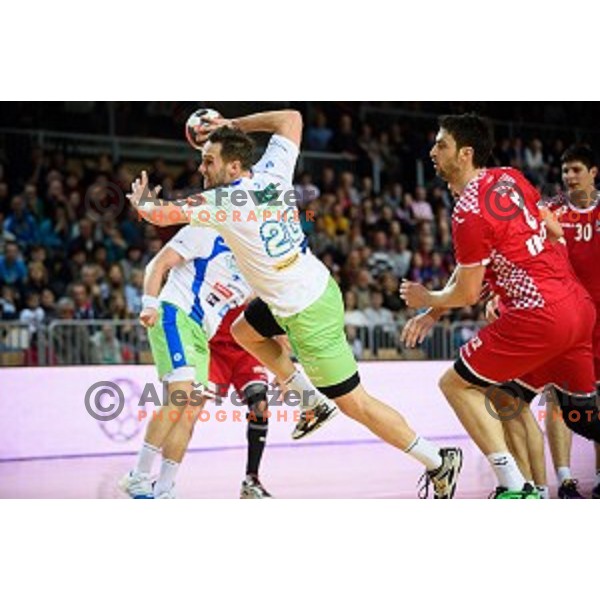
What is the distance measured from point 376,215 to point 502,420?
23.9ft

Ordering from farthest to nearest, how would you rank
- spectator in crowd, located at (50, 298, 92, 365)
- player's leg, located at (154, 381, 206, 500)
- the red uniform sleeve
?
spectator in crowd, located at (50, 298, 92, 365), player's leg, located at (154, 381, 206, 500), the red uniform sleeve

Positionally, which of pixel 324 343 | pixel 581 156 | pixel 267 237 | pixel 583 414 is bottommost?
pixel 583 414

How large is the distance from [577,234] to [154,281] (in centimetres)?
243

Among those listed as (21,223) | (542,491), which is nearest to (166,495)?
(542,491)

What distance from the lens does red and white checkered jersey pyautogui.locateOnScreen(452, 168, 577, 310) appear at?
603 cm

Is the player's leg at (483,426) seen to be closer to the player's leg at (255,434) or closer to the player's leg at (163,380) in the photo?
the player's leg at (255,434)

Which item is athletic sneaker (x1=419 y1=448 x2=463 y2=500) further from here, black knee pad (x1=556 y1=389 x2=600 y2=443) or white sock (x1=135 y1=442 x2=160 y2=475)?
white sock (x1=135 y1=442 x2=160 y2=475)

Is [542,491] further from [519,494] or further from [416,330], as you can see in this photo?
[416,330]

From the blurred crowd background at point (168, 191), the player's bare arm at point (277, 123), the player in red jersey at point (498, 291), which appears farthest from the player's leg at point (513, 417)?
the blurred crowd background at point (168, 191)

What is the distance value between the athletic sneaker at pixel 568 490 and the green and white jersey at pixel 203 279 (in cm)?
215

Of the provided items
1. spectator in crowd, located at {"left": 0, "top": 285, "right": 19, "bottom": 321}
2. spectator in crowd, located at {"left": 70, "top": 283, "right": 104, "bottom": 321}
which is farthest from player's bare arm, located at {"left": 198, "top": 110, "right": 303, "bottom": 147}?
spectator in crowd, located at {"left": 0, "top": 285, "right": 19, "bottom": 321}

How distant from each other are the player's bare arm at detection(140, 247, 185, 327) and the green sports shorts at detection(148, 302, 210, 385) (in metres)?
0.10

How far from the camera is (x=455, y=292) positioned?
6.05 m

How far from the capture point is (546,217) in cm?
638
